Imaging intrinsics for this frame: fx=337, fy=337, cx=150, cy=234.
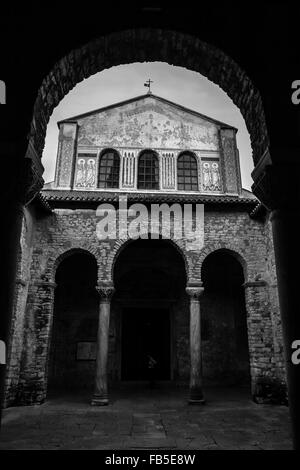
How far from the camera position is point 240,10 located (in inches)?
166

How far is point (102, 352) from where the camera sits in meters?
9.96

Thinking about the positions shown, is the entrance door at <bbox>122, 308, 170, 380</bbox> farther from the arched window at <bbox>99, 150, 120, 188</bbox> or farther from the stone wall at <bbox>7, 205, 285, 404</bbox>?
the arched window at <bbox>99, 150, 120, 188</bbox>

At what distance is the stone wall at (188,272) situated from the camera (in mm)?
9664

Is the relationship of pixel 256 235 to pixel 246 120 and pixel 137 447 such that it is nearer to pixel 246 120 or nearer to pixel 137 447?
pixel 246 120

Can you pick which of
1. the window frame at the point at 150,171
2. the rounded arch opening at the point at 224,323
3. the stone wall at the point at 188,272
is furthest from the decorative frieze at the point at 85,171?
the rounded arch opening at the point at 224,323

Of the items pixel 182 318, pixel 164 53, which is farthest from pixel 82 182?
pixel 164 53

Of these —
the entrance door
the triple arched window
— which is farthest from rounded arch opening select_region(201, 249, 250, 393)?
the triple arched window

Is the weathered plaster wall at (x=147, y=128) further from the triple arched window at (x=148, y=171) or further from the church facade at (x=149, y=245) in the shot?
the triple arched window at (x=148, y=171)

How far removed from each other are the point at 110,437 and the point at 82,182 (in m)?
9.52

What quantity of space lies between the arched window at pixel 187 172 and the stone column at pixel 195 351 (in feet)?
15.8

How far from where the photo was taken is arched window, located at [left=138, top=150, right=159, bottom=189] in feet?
44.8

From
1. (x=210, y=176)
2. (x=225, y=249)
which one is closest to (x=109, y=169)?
(x=210, y=176)

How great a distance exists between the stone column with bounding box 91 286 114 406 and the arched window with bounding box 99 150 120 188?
4.89m

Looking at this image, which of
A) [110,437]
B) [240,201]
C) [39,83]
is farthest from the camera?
[240,201]
